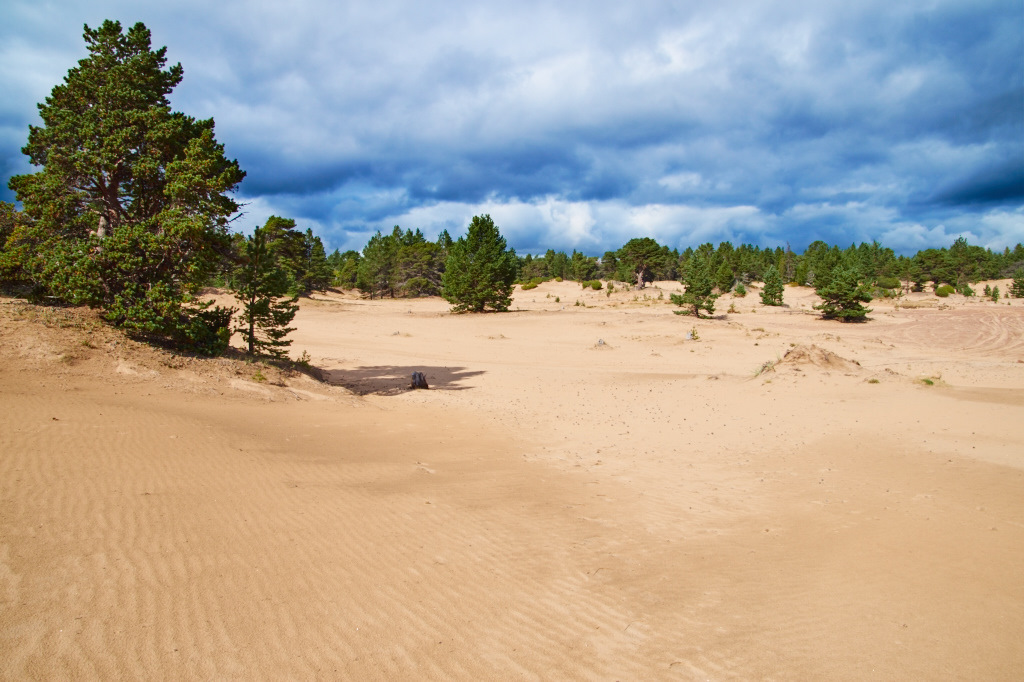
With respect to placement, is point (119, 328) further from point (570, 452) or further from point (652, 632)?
point (652, 632)

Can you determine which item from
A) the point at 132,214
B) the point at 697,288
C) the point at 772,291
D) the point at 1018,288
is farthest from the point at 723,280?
the point at 132,214

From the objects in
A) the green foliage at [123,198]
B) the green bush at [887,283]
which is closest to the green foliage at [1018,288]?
the green bush at [887,283]

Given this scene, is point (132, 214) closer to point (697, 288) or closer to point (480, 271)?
point (480, 271)

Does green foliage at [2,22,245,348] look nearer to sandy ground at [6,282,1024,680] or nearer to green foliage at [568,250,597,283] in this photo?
sandy ground at [6,282,1024,680]

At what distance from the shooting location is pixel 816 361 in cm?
1753

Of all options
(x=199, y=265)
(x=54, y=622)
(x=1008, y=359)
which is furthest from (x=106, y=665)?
(x=1008, y=359)

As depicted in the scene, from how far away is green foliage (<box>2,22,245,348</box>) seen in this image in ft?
42.8

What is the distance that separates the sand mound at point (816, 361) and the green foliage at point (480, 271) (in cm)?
2829

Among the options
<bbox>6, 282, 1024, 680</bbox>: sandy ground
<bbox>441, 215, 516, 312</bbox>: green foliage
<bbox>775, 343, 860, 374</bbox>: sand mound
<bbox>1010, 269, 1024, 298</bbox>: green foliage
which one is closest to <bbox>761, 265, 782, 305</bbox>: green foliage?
<bbox>441, 215, 516, 312</bbox>: green foliage

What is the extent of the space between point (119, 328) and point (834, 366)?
22013 millimetres

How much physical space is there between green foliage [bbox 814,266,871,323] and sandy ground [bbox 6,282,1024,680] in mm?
26804

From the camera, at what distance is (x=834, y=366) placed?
57.1ft

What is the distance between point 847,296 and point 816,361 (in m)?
25.8

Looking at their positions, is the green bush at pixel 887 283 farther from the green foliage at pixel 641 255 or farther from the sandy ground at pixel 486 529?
the sandy ground at pixel 486 529
